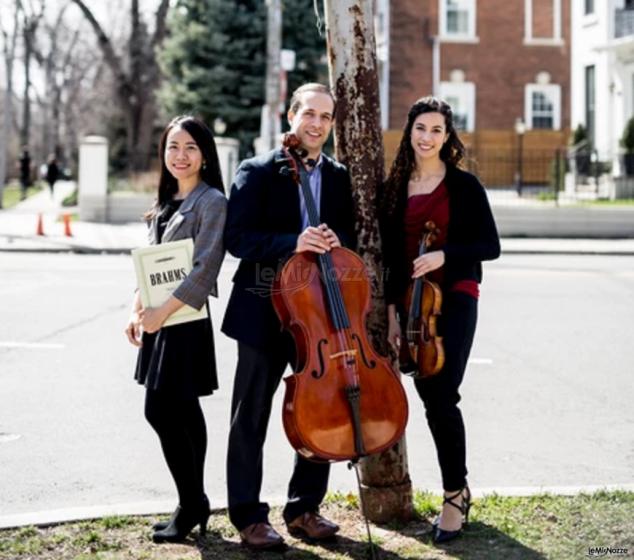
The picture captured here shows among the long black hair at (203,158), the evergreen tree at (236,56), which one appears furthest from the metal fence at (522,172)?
the long black hair at (203,158)

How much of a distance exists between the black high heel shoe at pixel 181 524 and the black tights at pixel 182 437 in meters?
0.03

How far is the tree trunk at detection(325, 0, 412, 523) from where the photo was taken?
4758mm

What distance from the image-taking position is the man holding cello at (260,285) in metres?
4.42

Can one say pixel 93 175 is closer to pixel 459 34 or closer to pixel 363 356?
pixel 459 34

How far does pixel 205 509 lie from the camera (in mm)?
4668

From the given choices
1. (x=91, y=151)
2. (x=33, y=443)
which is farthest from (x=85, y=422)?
(x=91, y=151)


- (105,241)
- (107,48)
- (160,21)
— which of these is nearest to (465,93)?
(160,21)

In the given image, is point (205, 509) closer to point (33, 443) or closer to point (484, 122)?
point (33, 443)

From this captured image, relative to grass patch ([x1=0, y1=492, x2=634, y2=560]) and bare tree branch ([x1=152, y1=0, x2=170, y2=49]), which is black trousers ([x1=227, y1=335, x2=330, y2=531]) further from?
bare tree branch ([x1=152, y1=0, x2=170, y2=49])

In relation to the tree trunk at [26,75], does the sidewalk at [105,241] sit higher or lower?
lower

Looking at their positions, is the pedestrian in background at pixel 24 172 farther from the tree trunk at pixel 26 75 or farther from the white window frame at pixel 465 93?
the white window frame at pixel 465 93

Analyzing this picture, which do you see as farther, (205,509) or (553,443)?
(553,443)

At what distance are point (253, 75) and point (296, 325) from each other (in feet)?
91.3

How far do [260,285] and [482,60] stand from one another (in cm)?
3318
